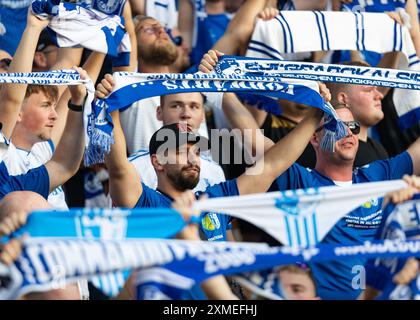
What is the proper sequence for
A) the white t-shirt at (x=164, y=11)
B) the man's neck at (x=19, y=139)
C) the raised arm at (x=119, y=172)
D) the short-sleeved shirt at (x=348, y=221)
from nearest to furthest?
1. the short-sleeved shirt at (x=348, y=221)
2. the raised arm at (x=119, y=172)
3. the man's neck at (x=19, y=139)
4. the white t-shirt at (x=164, y=11)

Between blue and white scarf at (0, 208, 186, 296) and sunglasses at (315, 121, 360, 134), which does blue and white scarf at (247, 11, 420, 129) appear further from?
blue and white scarf at (0, 208, 186, 296)

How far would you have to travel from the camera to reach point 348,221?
6207 millimetres

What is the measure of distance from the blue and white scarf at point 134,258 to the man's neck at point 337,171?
1.82m

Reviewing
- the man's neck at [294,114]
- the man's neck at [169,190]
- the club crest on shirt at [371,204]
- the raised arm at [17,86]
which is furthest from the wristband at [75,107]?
the man's neck at [294,114]

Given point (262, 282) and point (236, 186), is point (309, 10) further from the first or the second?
point (262, 282)

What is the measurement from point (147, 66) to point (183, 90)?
1642mm

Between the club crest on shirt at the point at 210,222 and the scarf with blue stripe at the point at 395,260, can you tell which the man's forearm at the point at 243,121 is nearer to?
the club crest on shirt at the point at 210,222

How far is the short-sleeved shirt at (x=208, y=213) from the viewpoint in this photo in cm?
Result: 585

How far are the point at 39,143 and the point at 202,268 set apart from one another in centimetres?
247

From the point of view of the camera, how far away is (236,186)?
620 cm
